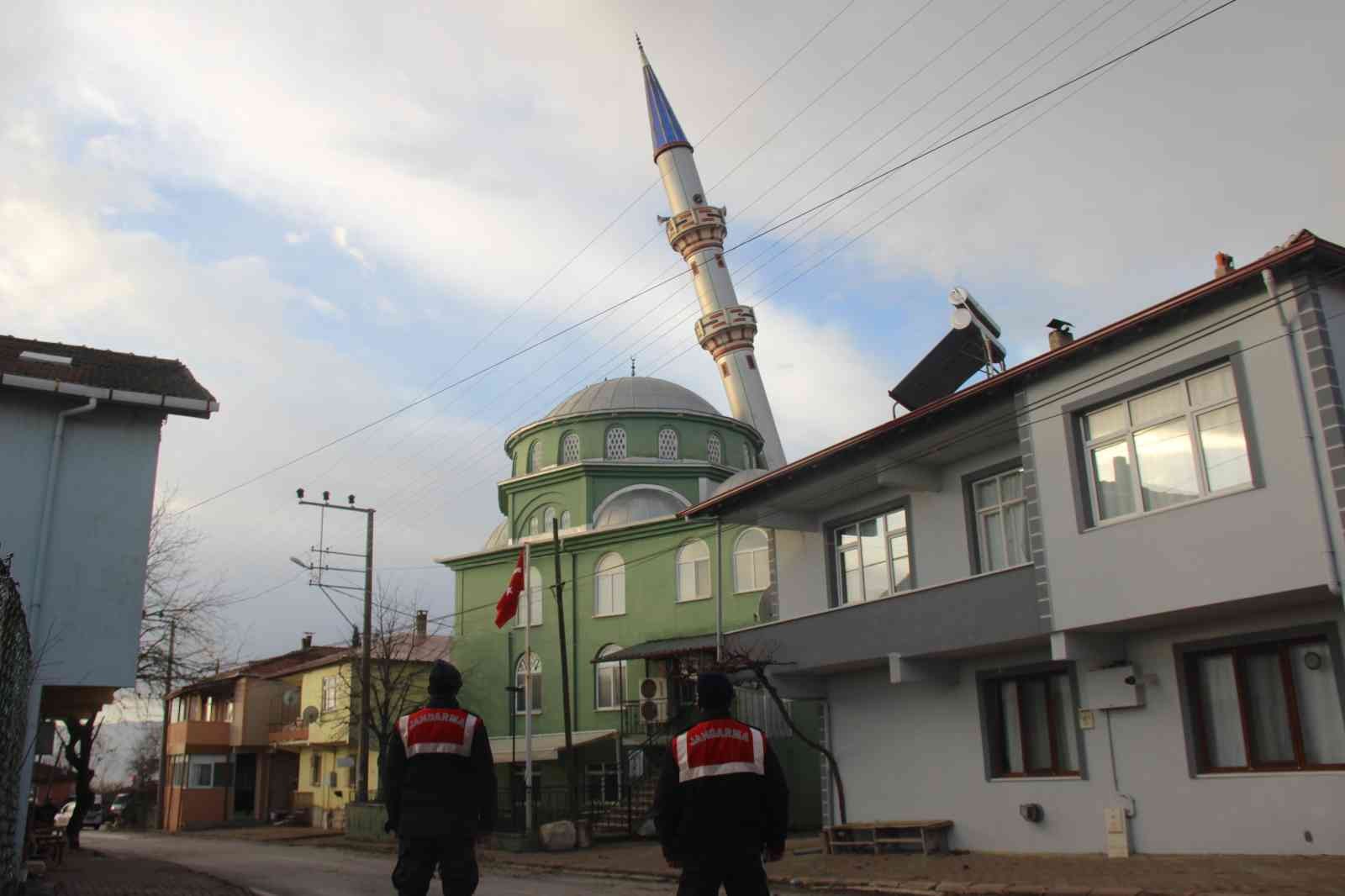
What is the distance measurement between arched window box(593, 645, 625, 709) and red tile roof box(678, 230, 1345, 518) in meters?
15.2

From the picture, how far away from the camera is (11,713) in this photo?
1163 cm

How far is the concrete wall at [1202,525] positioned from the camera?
41.0 ft

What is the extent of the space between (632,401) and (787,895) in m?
26.5

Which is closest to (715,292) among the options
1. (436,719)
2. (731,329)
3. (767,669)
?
(731,329)

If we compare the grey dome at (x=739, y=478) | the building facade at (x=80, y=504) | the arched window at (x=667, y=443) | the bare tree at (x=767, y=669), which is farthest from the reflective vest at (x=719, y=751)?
the arched window at (x=667, y=443)

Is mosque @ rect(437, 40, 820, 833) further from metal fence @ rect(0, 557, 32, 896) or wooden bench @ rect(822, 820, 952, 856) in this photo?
metal fence @ rect(0, 557, 32, 896)

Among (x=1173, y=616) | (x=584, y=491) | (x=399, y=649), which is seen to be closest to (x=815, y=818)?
(x=584, y=491)

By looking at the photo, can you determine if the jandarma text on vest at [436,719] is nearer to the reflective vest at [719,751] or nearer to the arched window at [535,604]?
the reflective vest at [719,751]

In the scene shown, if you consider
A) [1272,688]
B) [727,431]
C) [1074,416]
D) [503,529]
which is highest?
[727,431]

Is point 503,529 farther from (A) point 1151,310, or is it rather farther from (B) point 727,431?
(A) point 1151,310

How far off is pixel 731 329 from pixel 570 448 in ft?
41.2

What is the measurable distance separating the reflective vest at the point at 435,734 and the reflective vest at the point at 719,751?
1395mm

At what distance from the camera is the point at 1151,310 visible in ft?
45.5

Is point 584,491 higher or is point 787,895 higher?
point 584,491
